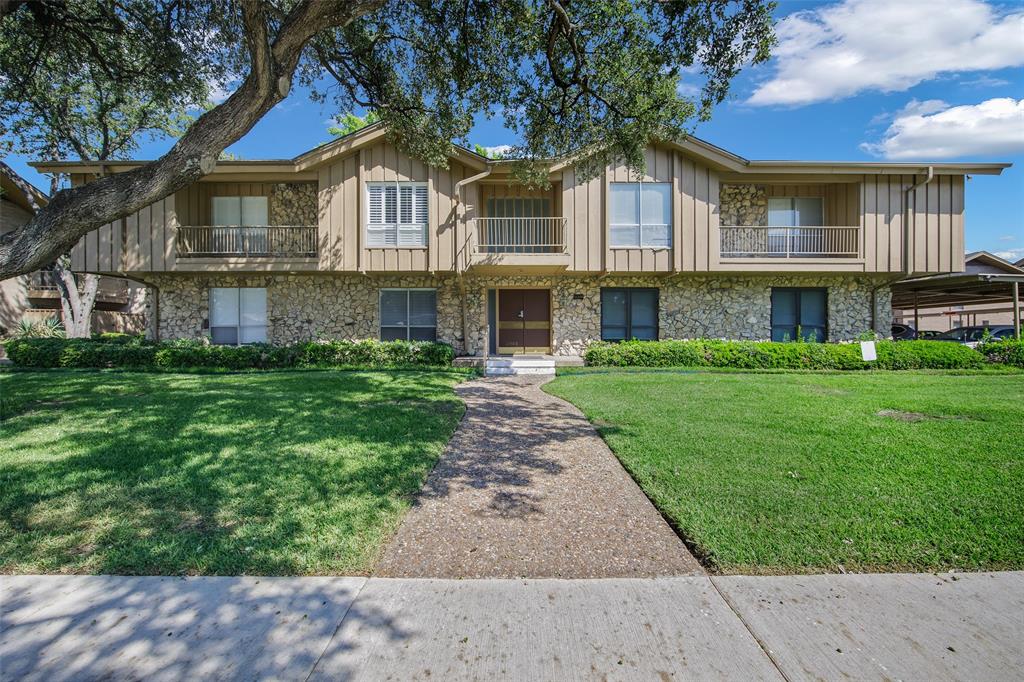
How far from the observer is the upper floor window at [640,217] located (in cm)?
1344

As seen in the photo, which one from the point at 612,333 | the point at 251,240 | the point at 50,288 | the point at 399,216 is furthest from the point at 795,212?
the point at 50,288

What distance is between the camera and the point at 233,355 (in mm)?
12914

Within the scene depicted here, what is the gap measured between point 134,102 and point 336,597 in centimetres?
2248

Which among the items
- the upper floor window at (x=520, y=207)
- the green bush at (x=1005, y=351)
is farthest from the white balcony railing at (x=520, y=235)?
the green bush at (x=1005, y=351)

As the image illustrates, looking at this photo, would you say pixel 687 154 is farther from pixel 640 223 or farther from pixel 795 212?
pixel 795 212

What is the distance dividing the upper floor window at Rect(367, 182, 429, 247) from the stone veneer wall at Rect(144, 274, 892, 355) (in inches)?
55.5

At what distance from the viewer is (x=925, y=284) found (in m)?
15.5

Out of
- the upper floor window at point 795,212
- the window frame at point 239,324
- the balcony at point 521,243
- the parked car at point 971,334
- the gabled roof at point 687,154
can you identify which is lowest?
the parked car at point 971,334

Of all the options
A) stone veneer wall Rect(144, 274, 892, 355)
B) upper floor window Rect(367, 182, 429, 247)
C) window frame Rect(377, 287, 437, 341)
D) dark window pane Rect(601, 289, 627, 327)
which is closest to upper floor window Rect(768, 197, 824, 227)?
stone veneer wall Rect(144, 274, 892, 355)

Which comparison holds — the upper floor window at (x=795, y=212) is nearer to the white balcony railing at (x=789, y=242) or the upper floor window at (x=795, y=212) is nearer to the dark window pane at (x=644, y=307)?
the white balcony railing at (x=789, y=242)

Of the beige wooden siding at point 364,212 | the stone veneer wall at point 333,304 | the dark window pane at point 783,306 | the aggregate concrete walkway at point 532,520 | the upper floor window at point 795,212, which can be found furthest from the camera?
the upper floor window at point 795,212

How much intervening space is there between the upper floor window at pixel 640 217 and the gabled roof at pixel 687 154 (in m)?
1.34

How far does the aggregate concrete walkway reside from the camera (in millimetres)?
2930

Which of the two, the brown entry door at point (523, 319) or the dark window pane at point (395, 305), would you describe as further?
the brown entry door at point (523, 319)
